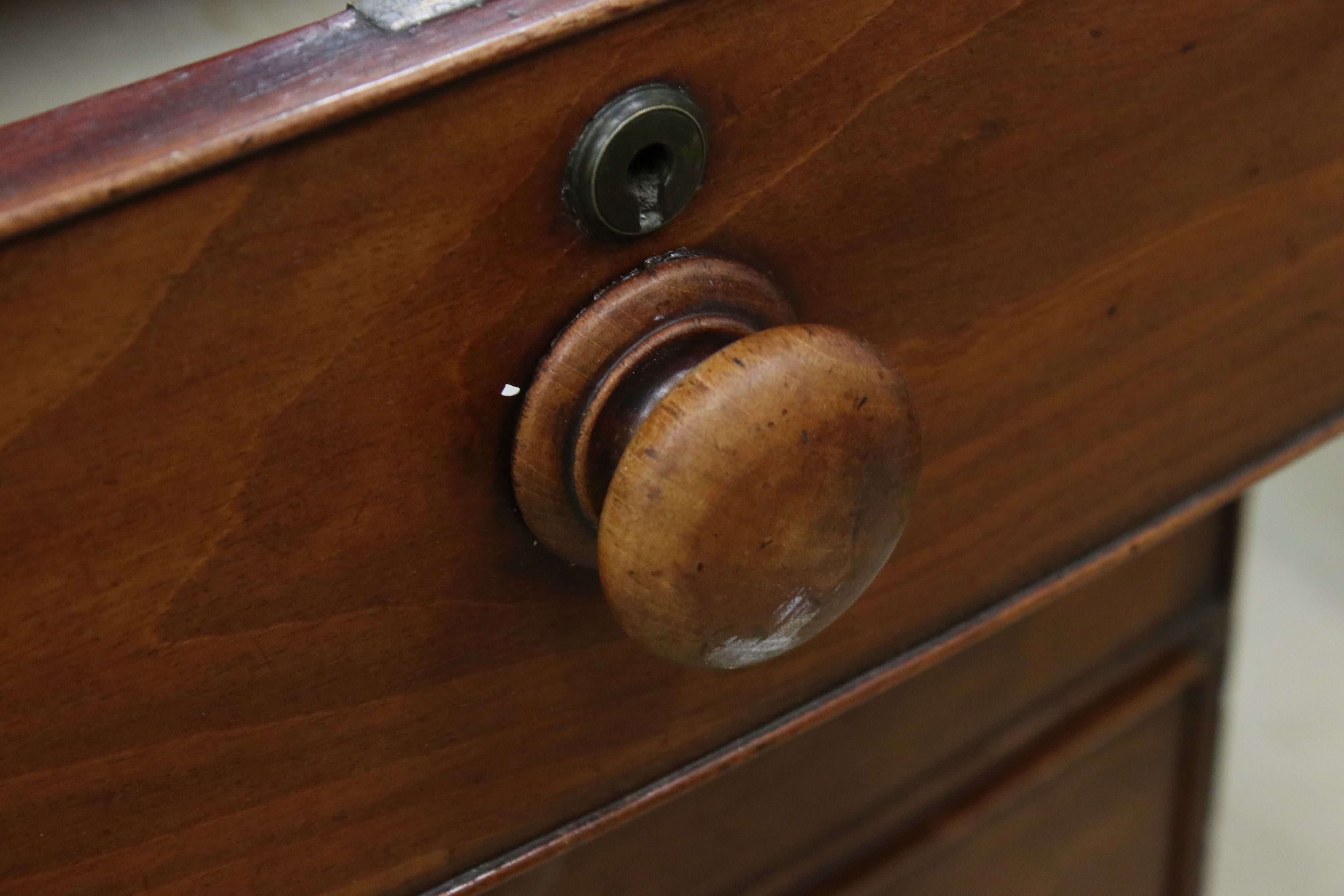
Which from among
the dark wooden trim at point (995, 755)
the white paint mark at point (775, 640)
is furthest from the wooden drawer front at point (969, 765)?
the white paint mark at point (775, 640)

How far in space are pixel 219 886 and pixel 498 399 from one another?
0.56ft

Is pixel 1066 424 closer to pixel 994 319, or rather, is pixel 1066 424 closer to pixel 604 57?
pixel 994 319

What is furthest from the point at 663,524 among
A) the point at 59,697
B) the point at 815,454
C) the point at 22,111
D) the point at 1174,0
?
the point at 22,111

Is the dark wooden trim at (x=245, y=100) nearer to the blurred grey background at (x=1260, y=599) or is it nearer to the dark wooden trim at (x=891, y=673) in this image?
the dark wooden trim at (x=891, y=673)

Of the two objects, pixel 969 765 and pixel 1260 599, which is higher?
pixel 1260 599

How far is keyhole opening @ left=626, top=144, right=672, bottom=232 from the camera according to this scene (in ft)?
1.18

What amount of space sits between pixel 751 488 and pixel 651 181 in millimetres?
91

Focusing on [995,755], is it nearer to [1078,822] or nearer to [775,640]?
[1078,822]

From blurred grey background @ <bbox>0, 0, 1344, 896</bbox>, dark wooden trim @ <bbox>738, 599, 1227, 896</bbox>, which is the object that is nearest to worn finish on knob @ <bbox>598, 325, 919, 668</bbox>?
dark wooden trim @ <bbox>738, 599, 1227, 896</bbox>

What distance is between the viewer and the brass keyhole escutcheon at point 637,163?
1.13ft

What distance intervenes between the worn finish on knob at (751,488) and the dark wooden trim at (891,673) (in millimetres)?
119

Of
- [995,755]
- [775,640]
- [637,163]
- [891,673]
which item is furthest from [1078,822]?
[637,163]

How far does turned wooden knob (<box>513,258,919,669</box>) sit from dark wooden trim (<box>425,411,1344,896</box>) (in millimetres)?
108

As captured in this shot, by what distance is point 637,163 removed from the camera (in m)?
0.36
